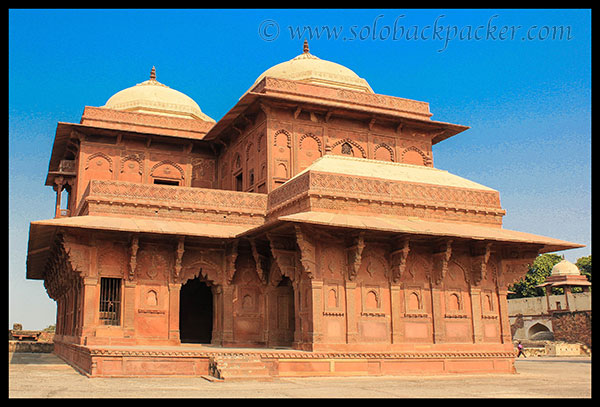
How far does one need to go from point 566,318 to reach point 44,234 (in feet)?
116

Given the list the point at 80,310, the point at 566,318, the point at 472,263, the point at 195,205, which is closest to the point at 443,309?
the point at 472,263

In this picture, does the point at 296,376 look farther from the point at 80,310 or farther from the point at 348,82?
the point at 348,82

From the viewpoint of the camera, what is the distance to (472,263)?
55.2 ft

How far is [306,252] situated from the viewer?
14727 millimetres

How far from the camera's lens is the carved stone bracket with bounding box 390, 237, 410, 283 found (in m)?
15.5

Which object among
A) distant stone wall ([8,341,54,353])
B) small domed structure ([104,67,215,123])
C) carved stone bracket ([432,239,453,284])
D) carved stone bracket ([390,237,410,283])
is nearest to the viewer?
carved stone bracket ([390,237,410,283])

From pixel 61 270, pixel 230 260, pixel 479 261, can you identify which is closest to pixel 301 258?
pixel 230 260

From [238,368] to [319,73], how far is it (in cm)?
1229

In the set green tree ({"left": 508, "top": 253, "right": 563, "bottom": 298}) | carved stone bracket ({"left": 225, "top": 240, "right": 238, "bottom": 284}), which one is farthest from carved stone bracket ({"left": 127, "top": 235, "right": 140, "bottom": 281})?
green tree ({"left": 508, "top": 253, "right": 563, "bottom": 298})

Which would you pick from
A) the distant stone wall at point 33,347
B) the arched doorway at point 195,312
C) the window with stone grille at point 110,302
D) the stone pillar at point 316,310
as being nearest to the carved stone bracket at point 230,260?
the window with stone grille at point 110,302

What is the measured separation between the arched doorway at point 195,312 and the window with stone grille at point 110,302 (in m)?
5.46

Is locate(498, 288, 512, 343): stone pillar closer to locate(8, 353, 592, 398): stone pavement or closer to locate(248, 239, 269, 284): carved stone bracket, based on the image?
locate(8, 353, 592, 398): stone pavement

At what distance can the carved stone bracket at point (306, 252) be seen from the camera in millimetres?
14586

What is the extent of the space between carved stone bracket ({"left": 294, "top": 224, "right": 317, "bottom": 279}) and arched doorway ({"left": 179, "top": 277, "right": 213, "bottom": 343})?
8106 millimetres
